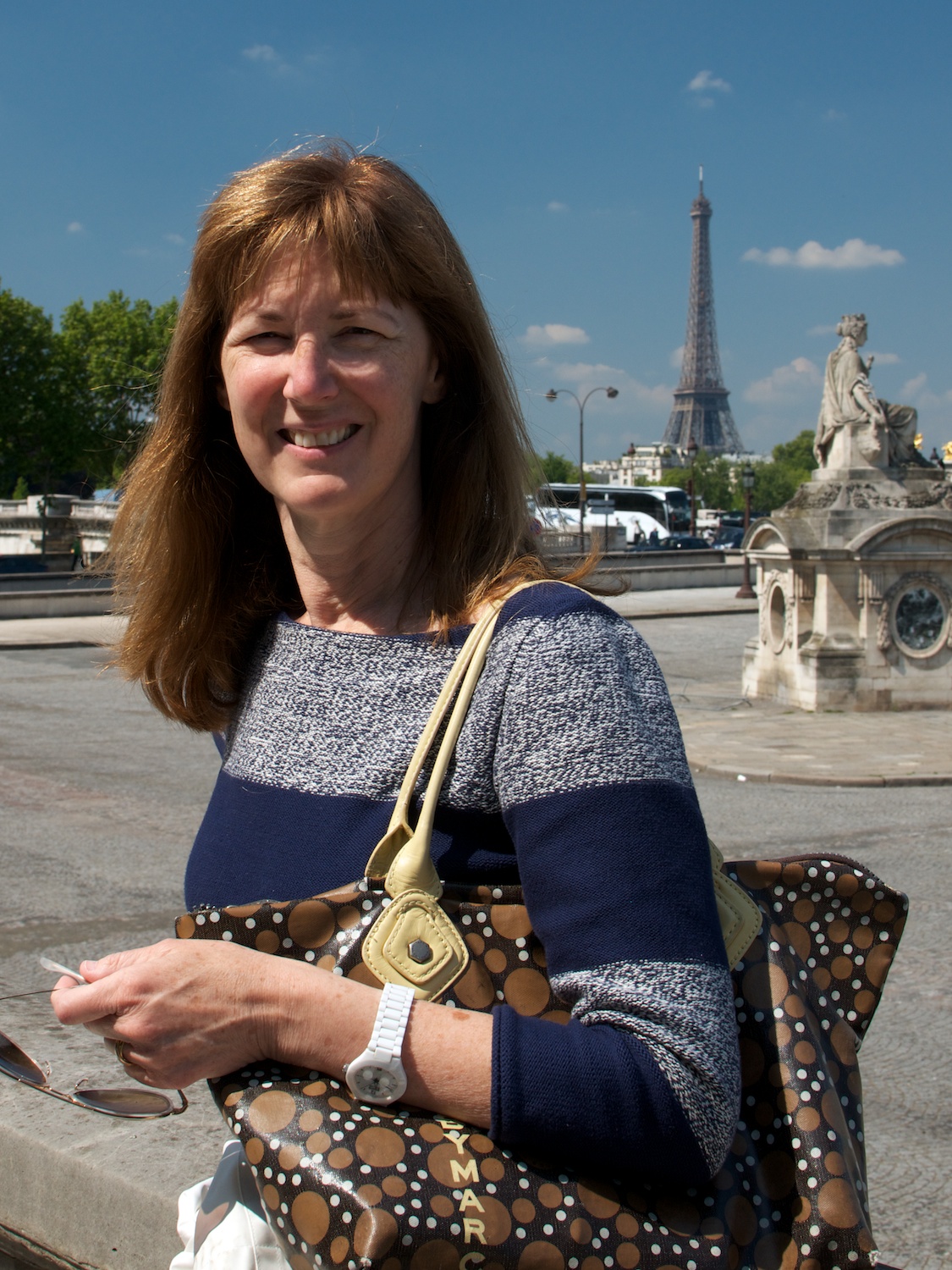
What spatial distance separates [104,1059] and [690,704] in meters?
14.0

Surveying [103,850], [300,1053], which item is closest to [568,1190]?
[300,1053]

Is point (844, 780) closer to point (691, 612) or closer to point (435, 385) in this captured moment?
point (435, 385)

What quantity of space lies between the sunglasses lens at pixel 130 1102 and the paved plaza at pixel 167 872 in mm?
869

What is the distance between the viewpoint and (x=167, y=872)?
773 cm

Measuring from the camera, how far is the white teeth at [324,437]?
1777 mm

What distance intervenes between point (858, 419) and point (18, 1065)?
16540 millimetres

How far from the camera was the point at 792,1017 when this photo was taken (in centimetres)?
144

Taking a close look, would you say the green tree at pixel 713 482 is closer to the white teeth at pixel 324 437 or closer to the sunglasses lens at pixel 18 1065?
the white teeth at pixel 324 437

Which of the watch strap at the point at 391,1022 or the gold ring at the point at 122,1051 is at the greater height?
the watch strap at the point at 391,1022

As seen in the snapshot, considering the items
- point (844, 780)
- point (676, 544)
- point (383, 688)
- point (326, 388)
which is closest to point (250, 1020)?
point (383, 688)

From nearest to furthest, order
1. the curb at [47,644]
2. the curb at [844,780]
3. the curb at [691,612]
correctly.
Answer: the curb at [844,780]
the curb at [47,644]
the curb at [691,612]

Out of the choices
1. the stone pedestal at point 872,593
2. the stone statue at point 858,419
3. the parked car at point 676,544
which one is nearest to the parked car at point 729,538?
the parked car at point 676,544

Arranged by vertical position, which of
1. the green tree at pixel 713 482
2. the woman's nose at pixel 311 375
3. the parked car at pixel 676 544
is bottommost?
the parked car at pixel 676 544

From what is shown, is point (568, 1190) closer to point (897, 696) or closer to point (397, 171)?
point (397, 171)
